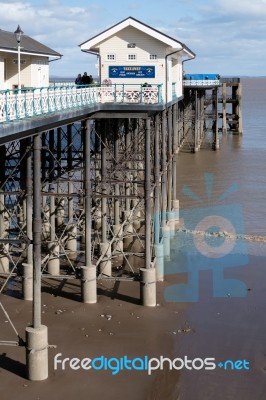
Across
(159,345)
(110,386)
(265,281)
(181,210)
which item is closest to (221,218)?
(181,210)

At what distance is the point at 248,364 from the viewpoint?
44.9 feet

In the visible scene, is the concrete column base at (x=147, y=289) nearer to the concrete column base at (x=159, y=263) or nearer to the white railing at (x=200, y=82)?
the concrete column base at (x=159, y=263)

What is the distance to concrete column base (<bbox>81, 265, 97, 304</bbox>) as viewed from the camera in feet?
55.1

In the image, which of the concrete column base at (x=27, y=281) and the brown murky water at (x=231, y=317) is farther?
the concrete column base at (x=27, y=281)

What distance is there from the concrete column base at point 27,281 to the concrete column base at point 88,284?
131 cm

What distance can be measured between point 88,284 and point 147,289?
5.01ft

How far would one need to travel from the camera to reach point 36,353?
41.5 ft

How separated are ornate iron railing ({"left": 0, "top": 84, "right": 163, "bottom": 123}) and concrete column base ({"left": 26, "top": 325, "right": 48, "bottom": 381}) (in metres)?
4.15

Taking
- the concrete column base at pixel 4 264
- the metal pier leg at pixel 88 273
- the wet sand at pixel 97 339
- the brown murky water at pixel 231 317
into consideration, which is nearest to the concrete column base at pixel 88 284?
the metal pier leg at pixel 88 273

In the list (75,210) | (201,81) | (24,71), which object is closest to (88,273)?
(24,71)

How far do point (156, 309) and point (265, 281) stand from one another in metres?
4.02

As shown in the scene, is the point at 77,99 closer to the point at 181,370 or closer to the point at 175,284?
the point at 175,284

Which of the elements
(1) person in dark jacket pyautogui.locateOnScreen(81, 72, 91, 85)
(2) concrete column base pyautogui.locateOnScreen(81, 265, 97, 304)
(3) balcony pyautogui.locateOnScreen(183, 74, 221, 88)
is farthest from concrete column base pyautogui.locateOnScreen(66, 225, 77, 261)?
(3) balcony pyautogui.locateOnScreen(183, 74, 221, 88)

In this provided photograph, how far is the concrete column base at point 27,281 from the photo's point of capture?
1666cm
